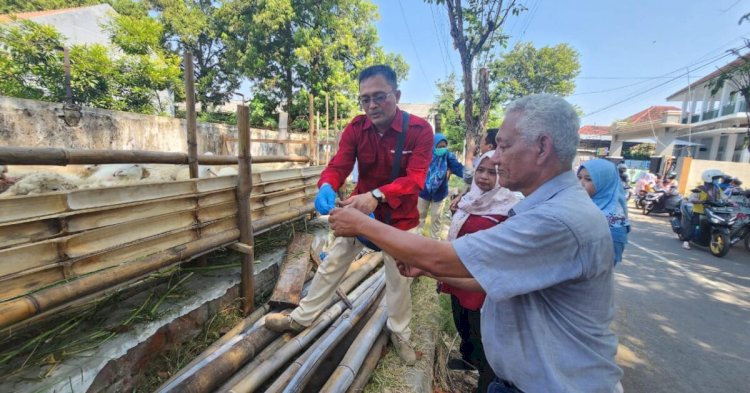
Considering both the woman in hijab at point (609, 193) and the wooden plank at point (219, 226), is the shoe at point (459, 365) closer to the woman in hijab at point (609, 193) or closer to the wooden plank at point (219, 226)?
the woman in hijab at point (609, 193)

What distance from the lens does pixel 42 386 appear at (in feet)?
4.89

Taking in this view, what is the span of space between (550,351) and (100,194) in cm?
229

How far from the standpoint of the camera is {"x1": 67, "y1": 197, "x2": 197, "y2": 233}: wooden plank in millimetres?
1776

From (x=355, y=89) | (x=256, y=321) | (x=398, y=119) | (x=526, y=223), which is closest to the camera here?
(x=526, y=223)

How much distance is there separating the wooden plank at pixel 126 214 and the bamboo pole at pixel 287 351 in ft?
3.80

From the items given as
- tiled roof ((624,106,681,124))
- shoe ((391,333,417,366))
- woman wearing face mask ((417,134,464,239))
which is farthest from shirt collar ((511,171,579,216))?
tiled roof ((624,106,681,124))

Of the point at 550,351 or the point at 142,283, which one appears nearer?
the point at 550,351

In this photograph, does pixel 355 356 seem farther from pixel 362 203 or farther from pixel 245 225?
pixel 245 225

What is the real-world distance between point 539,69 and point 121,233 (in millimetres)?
33007

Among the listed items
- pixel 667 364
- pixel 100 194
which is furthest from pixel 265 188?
pixel 667 364

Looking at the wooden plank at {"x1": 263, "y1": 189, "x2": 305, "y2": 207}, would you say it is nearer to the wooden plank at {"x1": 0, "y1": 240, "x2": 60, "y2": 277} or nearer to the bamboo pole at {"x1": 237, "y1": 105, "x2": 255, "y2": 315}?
the bamboo pole at {"x1": 237, "y1": 105, "x2": 255, "y2": 315}

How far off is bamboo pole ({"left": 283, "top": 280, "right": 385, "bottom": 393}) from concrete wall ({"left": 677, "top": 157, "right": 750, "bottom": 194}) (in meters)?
16.4

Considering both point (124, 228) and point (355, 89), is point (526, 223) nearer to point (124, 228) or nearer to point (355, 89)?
point (124, 228)

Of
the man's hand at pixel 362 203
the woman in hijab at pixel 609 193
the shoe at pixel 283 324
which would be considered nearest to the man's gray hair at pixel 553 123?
the man's hand at pixel 362 203
